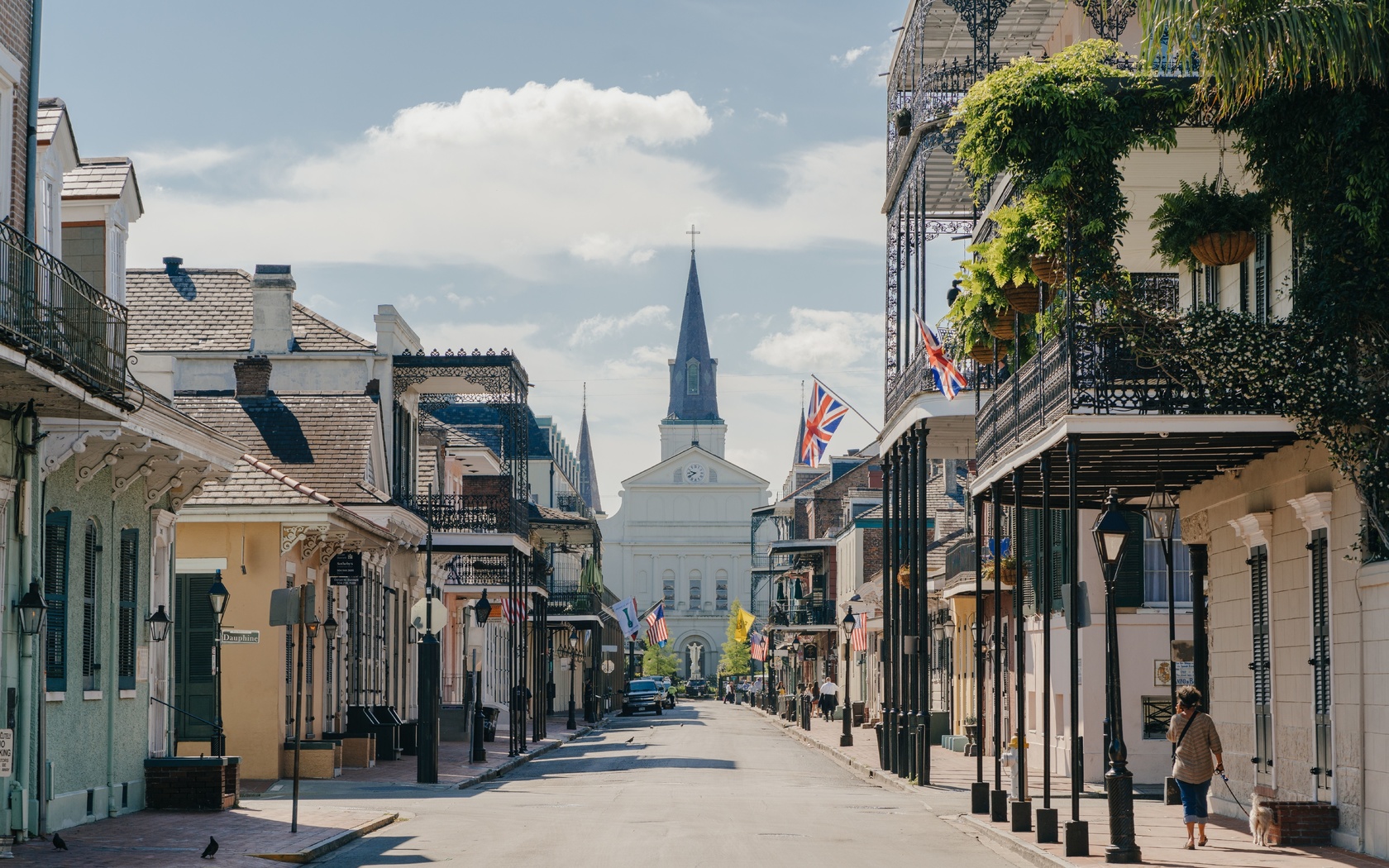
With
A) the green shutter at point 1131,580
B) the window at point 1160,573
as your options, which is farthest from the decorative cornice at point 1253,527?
the window at point 1160,573

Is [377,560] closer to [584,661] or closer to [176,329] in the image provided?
[176,329]

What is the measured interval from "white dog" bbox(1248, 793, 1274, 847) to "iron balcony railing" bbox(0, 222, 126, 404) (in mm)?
10782

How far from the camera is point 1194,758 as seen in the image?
16031 millimetres

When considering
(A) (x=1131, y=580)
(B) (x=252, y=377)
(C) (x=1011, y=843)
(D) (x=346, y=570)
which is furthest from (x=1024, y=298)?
(B) (x=252, y=377)

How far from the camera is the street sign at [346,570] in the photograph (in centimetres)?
2798

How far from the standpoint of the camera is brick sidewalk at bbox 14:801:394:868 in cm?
1437

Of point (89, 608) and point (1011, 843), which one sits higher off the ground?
point (89, 608)

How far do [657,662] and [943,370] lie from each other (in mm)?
100982

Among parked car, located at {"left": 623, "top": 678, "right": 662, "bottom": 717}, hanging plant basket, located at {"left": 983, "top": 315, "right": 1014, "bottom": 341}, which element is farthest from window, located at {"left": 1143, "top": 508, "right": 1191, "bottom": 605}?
parked car, located at {"left": 623, "top": 678, "right": 662, "bottom": 717}

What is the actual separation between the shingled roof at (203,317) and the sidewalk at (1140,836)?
14.4 metres

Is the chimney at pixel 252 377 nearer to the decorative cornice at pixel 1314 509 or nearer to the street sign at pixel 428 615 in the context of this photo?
the street sign at pixel 428 615

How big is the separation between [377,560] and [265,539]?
846cm

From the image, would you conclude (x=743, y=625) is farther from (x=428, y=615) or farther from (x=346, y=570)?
(x=428, y=615)

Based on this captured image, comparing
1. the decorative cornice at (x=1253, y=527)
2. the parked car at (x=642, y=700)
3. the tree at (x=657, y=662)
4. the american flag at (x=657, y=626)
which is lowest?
the tree at (x=657, y=662)
